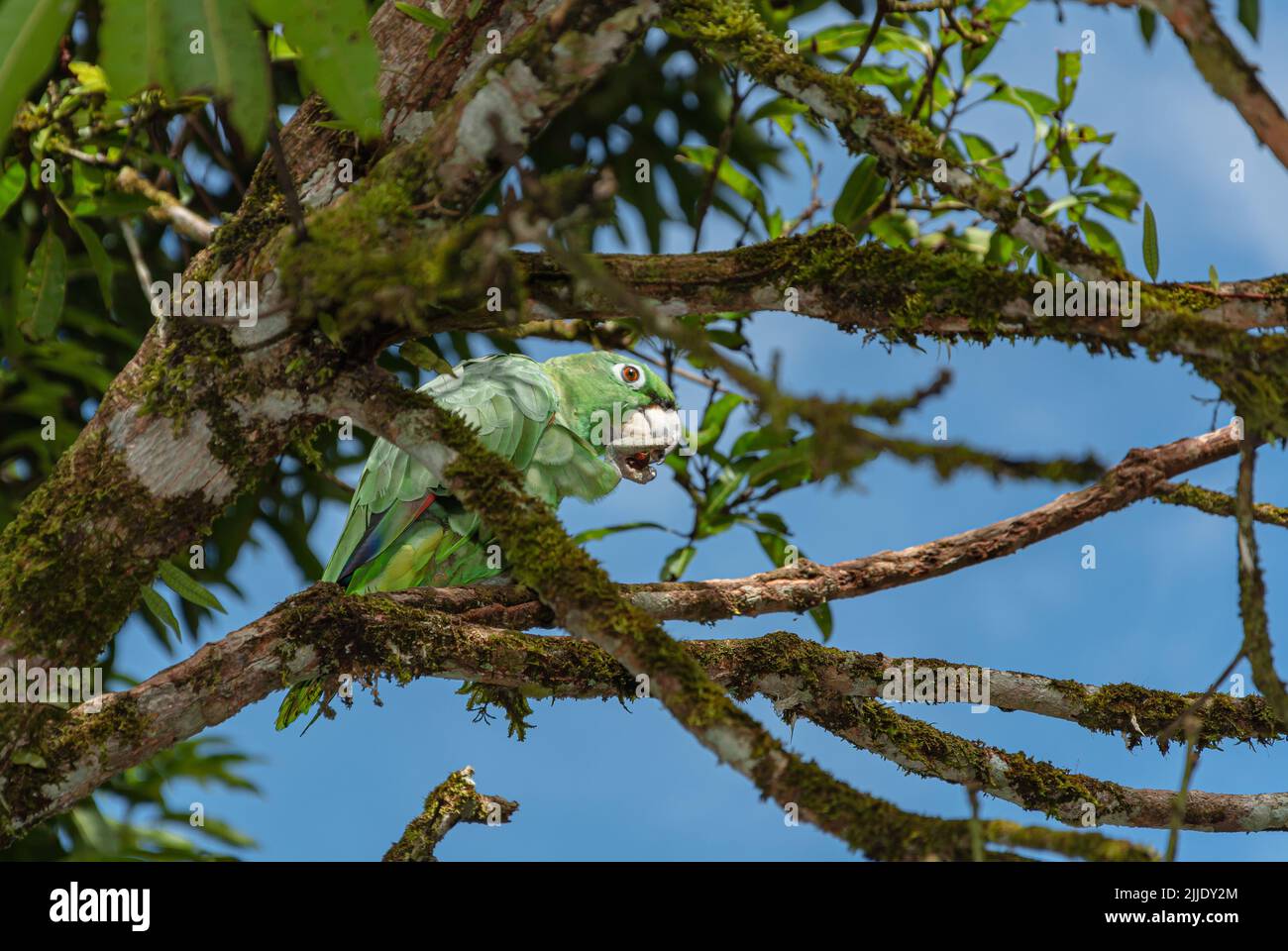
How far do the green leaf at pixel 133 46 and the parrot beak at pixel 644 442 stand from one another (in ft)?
8.26

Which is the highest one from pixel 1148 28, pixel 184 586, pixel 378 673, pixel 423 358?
pixel 1148 28

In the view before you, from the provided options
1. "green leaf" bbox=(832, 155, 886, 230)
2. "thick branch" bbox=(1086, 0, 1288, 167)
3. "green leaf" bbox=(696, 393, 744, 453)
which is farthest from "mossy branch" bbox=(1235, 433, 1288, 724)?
"green leaf" bbox=(696, 393, 744, 453)


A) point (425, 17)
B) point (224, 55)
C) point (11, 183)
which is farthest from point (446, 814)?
point (11, 183)

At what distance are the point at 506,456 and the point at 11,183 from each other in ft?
6.07

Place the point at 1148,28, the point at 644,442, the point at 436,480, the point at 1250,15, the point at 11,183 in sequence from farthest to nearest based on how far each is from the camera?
the point at 644,442 < the point at 11,183 < the point at 436,480 < the point at 1148,28 < the point at 1250,15

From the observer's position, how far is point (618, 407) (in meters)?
3.99

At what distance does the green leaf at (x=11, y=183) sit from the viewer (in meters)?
3.70

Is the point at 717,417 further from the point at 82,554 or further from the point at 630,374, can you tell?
the point at 82,554

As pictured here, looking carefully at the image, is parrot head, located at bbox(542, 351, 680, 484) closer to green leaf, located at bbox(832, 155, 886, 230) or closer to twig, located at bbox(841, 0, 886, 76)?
green leaf, located at bbox(832, 155, 886, 230)

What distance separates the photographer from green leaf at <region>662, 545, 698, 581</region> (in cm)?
411

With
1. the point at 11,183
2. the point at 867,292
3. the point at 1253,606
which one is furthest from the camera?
the point at 11,183

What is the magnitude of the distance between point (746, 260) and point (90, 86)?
105 inches

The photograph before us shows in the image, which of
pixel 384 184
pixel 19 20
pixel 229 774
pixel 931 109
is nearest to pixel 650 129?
pixel 931 109
